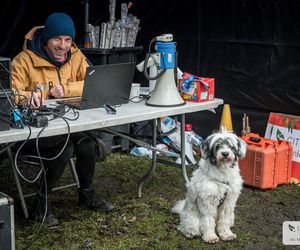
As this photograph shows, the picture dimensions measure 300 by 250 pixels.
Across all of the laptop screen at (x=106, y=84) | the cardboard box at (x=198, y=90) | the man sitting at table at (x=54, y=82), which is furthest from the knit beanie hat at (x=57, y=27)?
the cardboard box at (x=198, y=90)

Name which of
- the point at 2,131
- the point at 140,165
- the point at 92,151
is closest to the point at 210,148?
the point at 92,151

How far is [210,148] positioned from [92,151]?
86 centimetres

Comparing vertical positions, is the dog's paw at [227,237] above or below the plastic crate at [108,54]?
below

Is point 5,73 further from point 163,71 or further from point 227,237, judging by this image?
point 227,237

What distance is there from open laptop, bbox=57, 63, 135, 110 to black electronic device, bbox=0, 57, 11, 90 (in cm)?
53

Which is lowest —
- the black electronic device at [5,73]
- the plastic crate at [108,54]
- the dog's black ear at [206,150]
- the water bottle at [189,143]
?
the water bottle at [189,143]

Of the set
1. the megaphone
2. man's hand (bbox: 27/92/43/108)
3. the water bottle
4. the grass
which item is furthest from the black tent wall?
man's hand (bbox: 27/92/43/108)

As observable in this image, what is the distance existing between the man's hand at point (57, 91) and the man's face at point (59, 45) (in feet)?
0.85

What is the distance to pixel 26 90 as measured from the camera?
3996 mm

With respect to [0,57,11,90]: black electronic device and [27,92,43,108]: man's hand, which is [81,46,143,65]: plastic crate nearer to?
[27,92,43,108]: man's hand

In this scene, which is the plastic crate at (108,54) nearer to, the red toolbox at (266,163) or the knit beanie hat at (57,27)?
the knit beanie hat at (57,27)

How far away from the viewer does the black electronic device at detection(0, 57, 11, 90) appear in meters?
3.09

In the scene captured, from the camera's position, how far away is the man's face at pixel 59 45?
4.05 meters

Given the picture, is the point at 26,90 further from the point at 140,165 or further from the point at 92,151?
the point at 140,165
